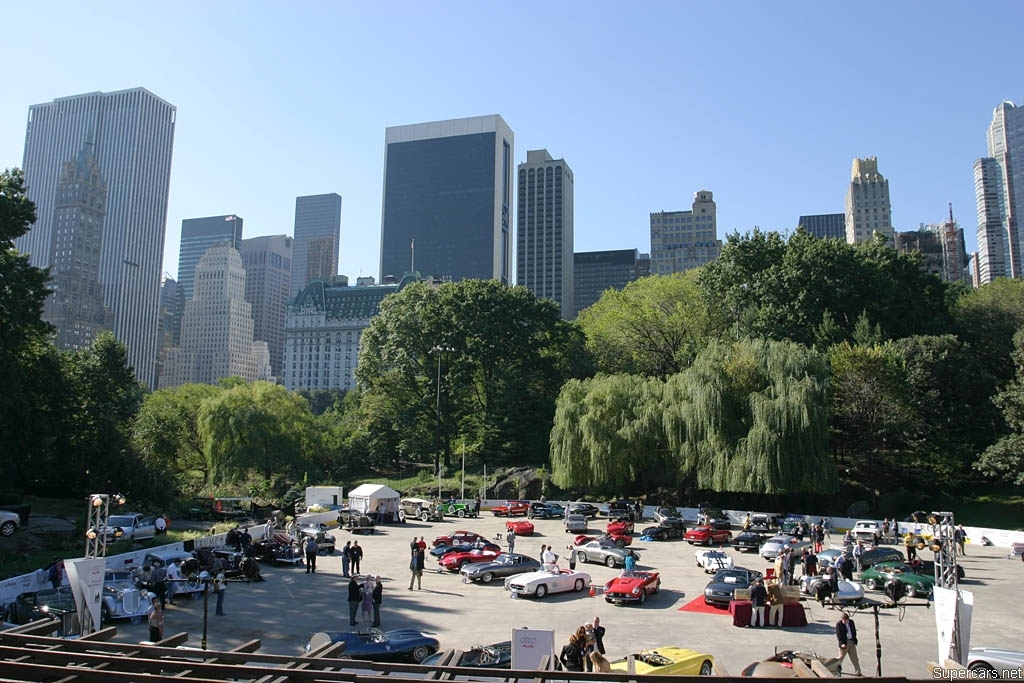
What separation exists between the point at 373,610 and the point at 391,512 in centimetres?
2384

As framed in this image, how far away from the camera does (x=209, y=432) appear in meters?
61.0

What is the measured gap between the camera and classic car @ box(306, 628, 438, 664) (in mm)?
14820

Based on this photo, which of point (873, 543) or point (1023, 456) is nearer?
point (873, 543)

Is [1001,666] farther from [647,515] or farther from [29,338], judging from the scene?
[29,338]

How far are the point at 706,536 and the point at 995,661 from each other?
20955 millimetres

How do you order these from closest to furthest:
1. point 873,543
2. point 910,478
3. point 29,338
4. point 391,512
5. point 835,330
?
point 873,543 → point 29,338 → point 391,512 → point 910,478 → point 835,330

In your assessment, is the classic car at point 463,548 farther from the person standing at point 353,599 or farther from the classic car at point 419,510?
the classic car at point 419,510

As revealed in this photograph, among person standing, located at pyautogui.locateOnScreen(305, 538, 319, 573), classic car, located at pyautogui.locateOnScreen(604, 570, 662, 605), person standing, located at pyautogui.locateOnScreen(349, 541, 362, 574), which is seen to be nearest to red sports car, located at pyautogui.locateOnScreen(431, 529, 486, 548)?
person standing, located at pyautogui.locateOnScreen(305, 538, 319, 573)

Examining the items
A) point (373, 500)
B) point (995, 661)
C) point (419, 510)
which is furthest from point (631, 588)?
point (419, 510)

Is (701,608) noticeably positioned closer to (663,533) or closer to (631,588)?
(631,588)

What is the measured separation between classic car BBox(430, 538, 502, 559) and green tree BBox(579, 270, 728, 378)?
3451cm

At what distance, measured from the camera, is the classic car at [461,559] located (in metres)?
28.2

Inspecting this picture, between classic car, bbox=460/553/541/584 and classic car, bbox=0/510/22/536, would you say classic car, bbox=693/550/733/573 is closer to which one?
classic car, bbox=460/553/541/584

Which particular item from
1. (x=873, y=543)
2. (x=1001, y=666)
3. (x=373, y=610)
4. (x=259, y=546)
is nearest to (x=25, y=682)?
(x=373, y=610)
